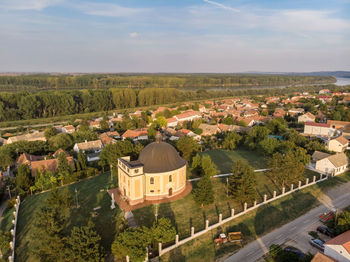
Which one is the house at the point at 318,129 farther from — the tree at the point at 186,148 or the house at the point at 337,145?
the tree at the point at 186,148

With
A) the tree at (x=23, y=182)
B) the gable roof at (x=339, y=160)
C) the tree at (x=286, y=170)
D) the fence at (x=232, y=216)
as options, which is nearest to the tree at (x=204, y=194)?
the fence at (x=232, y=216)

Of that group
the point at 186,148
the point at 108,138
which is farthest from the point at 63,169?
the point at 108,138

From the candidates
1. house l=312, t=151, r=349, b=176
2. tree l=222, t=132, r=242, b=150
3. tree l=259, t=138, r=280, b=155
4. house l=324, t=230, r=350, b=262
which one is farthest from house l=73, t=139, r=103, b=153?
house l=324, t=230, r=350, b=262

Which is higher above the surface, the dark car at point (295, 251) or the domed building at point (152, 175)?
the domed building at point (152, 175)

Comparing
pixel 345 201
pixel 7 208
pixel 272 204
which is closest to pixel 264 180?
pixel 272 204

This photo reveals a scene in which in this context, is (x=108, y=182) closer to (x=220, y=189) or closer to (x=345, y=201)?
(x=220, y=189)
